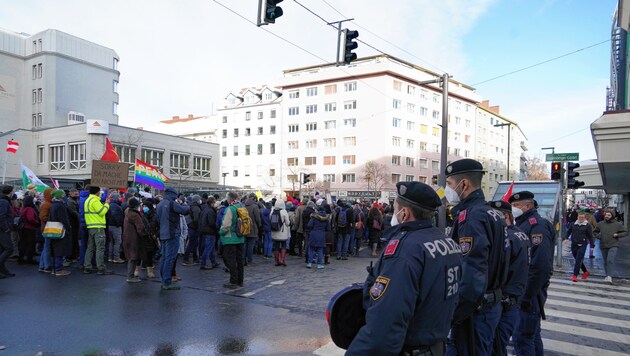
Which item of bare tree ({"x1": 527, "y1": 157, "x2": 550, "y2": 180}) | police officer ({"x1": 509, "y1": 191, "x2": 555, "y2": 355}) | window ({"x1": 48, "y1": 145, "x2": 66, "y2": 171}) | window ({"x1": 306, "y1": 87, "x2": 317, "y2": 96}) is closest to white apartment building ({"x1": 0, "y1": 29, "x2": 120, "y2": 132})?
window ({"x1": 48, "y1": 145, "x2": 66, "y2": 171})

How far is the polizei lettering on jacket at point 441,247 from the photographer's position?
2.56 metres

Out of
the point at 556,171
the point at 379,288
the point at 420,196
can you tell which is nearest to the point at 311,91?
the point at 556,171

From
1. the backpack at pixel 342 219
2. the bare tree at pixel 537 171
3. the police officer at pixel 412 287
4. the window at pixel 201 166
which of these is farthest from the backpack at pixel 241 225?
the bare tree at pixel 537 171

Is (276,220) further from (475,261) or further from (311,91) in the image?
(311,91)

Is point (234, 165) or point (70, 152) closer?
point (70, 152)

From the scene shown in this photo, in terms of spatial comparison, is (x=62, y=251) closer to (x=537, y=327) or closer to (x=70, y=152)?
(x=537, y=327)

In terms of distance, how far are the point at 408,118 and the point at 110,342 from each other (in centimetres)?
6245

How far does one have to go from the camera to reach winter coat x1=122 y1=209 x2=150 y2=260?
9.40 m

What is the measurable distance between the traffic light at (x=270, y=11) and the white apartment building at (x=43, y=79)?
146 ft

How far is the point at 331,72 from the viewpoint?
2579 inches

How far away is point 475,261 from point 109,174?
12.1m

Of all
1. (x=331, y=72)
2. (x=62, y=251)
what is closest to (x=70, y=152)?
(x=62, y=251)

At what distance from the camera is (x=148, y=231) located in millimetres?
9664

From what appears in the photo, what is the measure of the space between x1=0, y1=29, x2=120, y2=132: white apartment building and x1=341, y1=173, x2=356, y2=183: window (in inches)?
1376
